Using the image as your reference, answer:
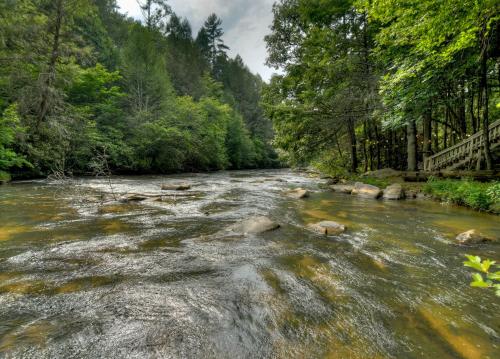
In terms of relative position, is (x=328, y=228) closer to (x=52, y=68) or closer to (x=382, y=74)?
(x=382, y=74)

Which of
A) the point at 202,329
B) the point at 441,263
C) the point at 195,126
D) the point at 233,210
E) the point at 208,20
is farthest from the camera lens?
the point at 208,20

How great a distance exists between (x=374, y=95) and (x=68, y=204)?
1217cm

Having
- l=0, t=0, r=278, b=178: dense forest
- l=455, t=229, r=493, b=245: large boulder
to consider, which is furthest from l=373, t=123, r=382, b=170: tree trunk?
l=0, t=0, r=278, b=178: dense forest

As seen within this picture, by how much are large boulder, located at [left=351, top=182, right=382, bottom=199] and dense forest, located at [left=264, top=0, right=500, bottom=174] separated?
2.95 metres

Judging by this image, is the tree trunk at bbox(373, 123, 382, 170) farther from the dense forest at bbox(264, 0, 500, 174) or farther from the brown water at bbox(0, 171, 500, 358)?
the brown water at bbox(0, 171, 500, 358)

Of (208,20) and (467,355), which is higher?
(208,20)

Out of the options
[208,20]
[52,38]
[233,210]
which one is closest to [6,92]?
[52,38]

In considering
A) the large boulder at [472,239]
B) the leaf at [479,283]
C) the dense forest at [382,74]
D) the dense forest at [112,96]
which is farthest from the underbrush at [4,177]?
the large boulder at [472,239]

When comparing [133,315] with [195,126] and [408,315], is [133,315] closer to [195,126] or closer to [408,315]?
[408,315]

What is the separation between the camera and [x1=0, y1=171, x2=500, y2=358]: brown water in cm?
197

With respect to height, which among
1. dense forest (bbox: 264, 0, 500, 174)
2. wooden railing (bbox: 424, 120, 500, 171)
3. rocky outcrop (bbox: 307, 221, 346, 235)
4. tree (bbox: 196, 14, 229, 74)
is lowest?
rocky outcrop (bbox: 307, 221, 346, 235)

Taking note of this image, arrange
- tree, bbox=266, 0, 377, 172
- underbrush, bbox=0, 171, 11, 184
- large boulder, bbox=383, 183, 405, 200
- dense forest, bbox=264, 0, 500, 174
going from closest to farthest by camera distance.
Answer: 1. dense forest, bbox=264, 0, 500, 174
2. large boulder, bbox=383, 183, 405, 200
3. underbrush, bbox=0, 171, 11, 184
4. tree, bbox=266, 0, 377, 172

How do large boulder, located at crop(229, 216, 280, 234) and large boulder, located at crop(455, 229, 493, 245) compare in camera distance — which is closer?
large boulder, located at crop(455, 229, 493, 245)

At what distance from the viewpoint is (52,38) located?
35.1ft
